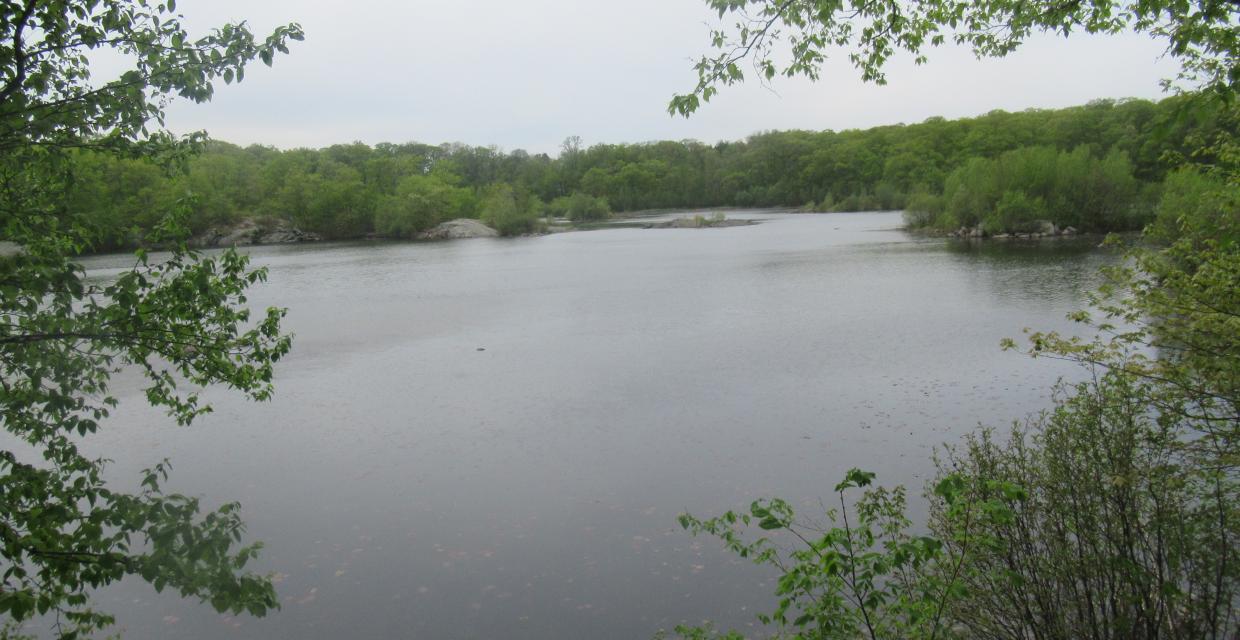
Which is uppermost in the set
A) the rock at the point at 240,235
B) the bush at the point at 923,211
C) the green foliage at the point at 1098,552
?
the rock at the point at 240,235

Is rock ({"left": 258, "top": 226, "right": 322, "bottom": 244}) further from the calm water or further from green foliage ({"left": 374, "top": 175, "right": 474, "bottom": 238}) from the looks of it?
the calm water

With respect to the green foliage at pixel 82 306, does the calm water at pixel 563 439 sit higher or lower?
lower

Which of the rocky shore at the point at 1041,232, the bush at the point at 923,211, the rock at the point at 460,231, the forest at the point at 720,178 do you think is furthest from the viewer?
the rock at the point at 460,231

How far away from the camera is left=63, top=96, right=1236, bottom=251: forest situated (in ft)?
26.6

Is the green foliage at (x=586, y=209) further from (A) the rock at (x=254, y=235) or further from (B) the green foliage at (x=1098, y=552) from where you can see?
(B) the green foliage at (x=1098, y=552)

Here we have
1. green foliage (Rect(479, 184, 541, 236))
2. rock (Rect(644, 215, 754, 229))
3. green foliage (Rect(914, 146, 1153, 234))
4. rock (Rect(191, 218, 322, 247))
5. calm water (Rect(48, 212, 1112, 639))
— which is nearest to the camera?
calm water (Rect(48, 212, 1112, 639))

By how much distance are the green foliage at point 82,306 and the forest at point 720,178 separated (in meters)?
→ 0.27

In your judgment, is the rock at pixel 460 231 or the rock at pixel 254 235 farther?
the rock at pixel 254 235

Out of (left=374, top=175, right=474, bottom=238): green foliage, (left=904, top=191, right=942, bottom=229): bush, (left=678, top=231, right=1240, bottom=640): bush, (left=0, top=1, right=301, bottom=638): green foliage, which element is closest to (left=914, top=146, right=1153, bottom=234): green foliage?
(left=904, top=191, right=942, bottom=229): bush

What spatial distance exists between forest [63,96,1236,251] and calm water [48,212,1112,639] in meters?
2.89

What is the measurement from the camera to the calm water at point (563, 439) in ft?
19.3

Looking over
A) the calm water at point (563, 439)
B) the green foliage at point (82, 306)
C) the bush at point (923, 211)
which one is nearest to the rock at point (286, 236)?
the bush at point (923, 211)

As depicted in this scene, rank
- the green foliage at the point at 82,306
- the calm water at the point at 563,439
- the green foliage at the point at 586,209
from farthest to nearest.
Answer: 1. the green foliage at the point at 586,209
2. the calm water at the point at 563,439
3. the green foliage at the point at 82,306

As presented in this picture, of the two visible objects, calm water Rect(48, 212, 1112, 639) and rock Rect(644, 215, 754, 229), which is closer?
calm water Rect(48, 212, 1112, 639)
